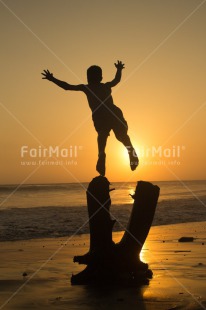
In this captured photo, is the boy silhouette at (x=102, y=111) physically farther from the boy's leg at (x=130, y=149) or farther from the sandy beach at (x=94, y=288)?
the sandy beach at (x=94, y=288)

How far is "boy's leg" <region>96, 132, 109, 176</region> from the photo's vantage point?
439 inches

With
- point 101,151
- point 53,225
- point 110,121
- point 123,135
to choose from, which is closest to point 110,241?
point 101,151

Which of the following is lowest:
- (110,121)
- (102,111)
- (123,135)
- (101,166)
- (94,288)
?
(94,288)

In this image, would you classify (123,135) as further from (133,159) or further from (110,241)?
(110,241)

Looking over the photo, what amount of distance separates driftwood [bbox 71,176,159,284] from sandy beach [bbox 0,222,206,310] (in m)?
0.36

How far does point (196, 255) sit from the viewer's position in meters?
14.9

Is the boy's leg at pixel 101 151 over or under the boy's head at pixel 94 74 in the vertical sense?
under

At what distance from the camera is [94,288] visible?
10461mm

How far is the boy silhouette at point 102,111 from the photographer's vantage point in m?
11.0

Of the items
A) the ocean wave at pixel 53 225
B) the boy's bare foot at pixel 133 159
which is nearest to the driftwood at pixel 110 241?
the boy's bare foot at pixel 133 159

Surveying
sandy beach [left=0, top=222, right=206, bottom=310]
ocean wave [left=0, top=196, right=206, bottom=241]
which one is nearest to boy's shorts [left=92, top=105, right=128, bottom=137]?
sandy beach [left=0, top=222, right=206, bottom=310]

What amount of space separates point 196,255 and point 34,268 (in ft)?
14.8

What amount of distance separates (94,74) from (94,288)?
423 cm

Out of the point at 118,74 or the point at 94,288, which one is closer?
the point at 94,288
